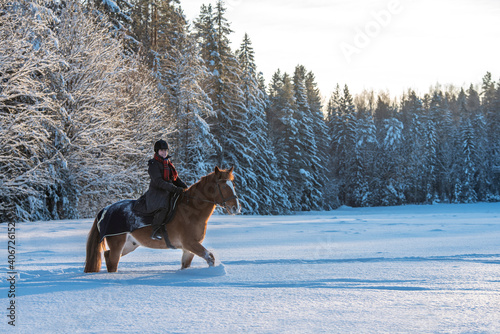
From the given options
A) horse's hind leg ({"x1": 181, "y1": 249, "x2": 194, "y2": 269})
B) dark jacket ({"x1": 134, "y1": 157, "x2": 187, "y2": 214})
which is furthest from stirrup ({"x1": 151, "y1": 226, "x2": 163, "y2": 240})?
horse's hind leg ({"x1": 181, "y1": 249, "x2": 194, "y2": 269})

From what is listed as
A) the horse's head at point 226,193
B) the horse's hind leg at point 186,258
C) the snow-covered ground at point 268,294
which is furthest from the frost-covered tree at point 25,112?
the horse's head at point 226,193

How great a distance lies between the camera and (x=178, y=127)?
3192 cm

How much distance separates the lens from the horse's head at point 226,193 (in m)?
6.51

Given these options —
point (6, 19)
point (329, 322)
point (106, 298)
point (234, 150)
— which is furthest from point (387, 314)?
point (234, 150)

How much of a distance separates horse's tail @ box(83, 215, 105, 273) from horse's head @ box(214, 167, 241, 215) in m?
1.95

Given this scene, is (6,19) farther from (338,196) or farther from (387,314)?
(338,196)

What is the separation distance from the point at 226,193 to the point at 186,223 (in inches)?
29.0

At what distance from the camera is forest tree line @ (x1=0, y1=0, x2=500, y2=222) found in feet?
66.1

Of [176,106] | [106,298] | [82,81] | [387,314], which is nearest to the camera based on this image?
[387,314]

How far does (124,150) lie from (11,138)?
22.3 feet

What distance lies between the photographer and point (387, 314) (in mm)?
4141

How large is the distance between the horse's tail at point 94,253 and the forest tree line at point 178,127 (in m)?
13.4

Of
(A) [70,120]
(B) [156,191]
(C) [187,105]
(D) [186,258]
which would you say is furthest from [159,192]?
(C) [187,105]

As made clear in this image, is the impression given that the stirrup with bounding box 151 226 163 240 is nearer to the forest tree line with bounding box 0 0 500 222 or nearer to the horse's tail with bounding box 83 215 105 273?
the horse's tail with bounding box 83 215 105 273
